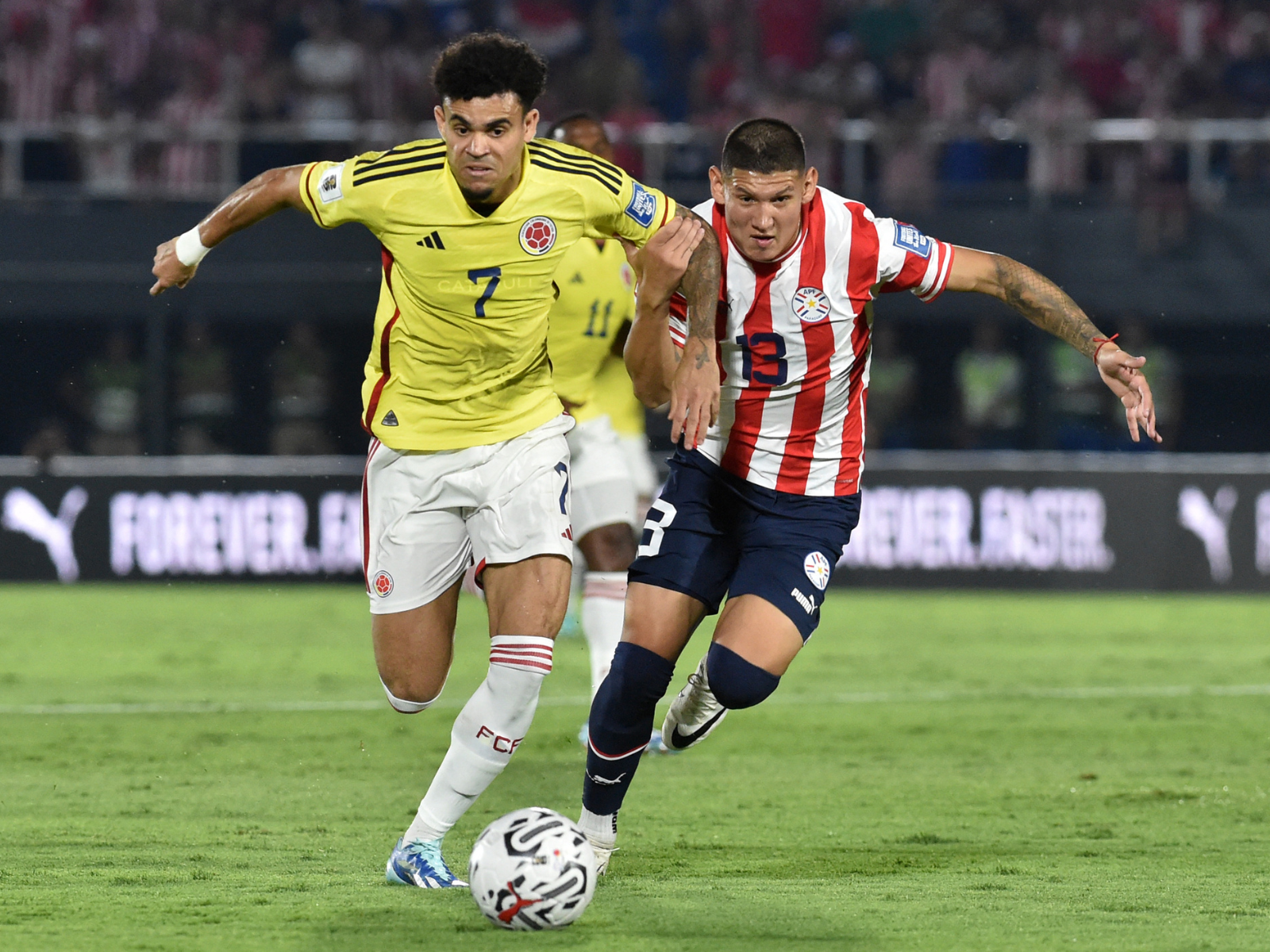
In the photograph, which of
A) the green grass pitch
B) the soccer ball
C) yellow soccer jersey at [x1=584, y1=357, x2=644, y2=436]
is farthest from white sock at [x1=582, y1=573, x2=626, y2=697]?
the soccer ball

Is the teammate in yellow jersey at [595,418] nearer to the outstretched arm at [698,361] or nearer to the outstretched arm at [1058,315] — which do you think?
the outstretched arm at [1058,315]

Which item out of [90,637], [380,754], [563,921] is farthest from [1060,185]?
[563,921]

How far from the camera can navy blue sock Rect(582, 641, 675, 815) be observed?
515cm

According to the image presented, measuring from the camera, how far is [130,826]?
586 centimetres

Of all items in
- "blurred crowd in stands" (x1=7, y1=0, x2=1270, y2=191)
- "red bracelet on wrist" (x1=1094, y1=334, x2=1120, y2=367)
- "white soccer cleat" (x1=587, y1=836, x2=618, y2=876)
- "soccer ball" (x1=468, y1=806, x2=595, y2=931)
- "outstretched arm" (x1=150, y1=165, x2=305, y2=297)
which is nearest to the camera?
"soccer ball" (x1=468, y1=806, x2=595, y2=931)

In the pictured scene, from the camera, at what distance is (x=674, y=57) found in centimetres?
Answer: 1800

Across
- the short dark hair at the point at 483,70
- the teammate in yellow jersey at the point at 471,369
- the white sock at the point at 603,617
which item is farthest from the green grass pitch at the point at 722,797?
the short dark hair at the point at 483,70

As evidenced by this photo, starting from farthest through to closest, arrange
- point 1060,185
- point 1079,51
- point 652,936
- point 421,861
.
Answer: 1. point 1079,51
2. point 1060,185
3. point 421,861
4. point 652,936

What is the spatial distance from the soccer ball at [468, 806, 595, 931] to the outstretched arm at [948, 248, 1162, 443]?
6.54 ft

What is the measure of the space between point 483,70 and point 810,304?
1276 mm

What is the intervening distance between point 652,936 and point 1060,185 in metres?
12.0

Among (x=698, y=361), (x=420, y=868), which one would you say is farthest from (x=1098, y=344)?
(x=420, y=868)

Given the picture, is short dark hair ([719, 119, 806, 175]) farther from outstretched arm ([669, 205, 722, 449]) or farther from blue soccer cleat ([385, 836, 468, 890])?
blue soccer cleat ([385, 836, 468, 890])

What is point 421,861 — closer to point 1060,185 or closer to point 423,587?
point 423,587
